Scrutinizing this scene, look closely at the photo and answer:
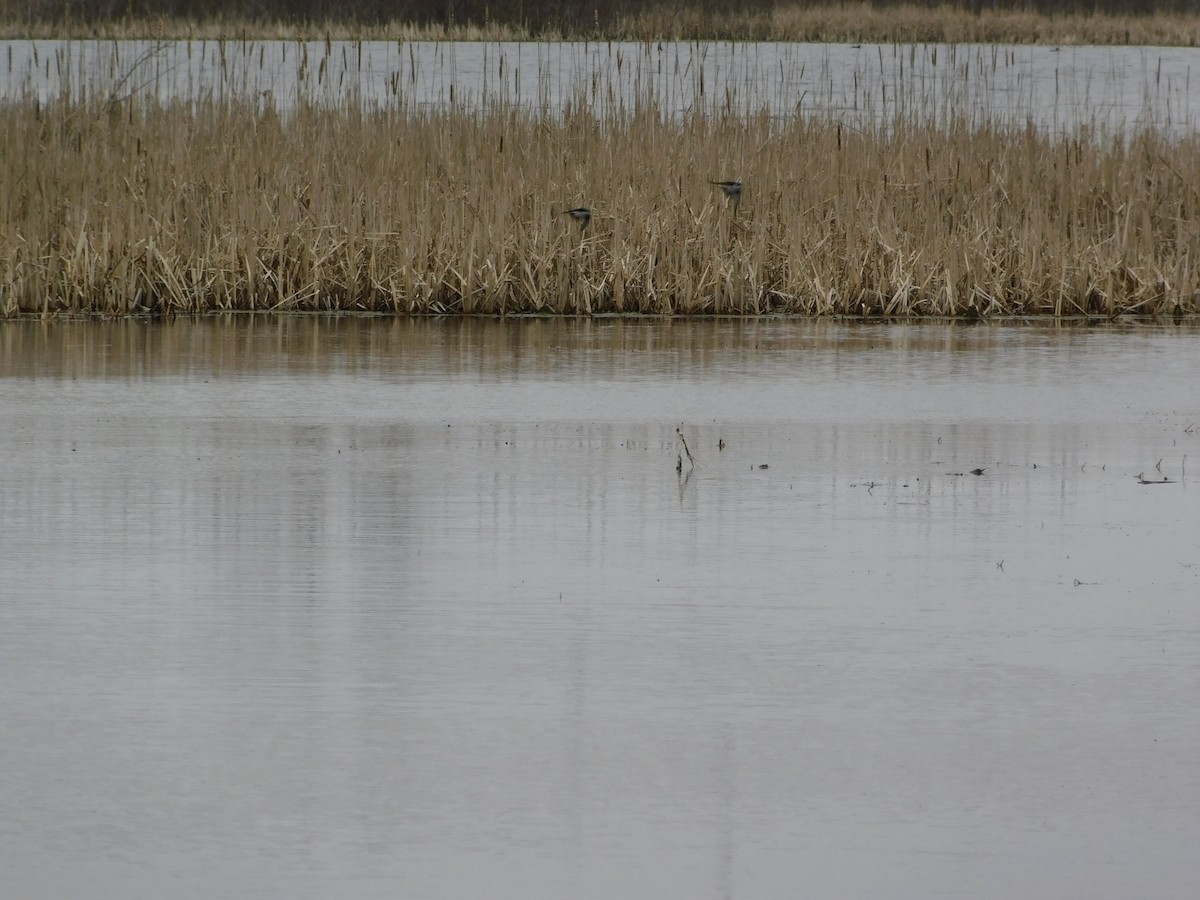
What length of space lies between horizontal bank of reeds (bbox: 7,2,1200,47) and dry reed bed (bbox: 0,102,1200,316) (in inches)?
1207

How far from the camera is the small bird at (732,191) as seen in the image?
13984mm

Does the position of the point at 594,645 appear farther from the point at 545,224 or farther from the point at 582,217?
the point at 582,217

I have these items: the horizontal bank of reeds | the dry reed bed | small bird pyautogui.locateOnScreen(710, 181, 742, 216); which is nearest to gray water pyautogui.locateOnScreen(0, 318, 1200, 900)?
the dry reed bed

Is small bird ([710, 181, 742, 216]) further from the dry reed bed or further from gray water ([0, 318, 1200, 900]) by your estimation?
gray water ([0, 318, 1200, 900])

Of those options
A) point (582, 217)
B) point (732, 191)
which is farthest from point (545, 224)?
point (732, 191)

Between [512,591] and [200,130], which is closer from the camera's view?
[512,591]

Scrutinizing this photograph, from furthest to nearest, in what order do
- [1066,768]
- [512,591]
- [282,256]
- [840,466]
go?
1. [282,256]
2. [840,466]
3. [512,591]
4. [1066,768]

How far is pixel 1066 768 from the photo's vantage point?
3898mm

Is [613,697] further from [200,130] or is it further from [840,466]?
[200,130]

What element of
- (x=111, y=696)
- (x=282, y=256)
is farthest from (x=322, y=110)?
(x=111, y=696)

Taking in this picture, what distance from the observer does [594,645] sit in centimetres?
479

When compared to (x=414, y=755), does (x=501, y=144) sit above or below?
above

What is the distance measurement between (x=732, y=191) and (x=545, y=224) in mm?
1505

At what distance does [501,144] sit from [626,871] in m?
11.6
